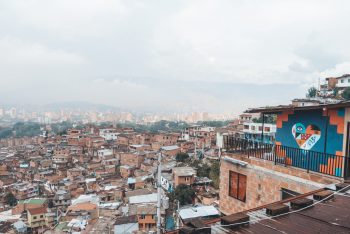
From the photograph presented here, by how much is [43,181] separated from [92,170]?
8.01 m

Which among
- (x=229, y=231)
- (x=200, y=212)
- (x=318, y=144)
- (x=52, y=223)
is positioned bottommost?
(x=52, y=223)

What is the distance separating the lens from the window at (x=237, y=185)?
8.07 meters

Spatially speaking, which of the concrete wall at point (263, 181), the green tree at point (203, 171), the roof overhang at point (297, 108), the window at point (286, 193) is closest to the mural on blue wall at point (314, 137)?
the roof overhang at point (297, 108)

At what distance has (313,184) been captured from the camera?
6.22 metres

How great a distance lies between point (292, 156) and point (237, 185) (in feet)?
5.99

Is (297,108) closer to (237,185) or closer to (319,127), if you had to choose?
(319,127)

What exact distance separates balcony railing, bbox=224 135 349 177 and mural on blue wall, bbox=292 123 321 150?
262 millimetres

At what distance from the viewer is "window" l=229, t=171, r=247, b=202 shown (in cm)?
807

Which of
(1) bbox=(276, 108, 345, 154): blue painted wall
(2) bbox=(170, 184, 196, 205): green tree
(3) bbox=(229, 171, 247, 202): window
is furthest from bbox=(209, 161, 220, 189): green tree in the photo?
(1) bbox=(276, 108, 345, 154): blue painted wall

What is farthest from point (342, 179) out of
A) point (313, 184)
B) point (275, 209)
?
point (275, 209)

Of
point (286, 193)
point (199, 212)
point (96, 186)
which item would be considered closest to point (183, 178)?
point (96, 186)

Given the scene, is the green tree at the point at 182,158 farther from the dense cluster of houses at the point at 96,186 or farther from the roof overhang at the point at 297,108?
the roof overhang at the point at 297,108

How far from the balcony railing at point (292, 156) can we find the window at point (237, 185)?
2.32ft

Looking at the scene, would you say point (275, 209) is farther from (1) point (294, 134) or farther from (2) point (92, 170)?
(2) point (92, 170)
